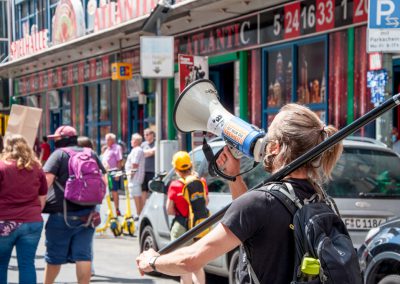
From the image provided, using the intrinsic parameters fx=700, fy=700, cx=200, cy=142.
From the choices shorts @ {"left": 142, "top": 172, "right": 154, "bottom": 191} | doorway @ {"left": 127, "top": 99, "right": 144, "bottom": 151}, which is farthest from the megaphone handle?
doorway @ {"left": 127, "top": 99, "right": 144, "bottom": 151}

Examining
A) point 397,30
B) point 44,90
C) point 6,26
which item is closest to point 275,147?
point 397,30

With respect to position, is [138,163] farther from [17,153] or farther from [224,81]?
[17,153]

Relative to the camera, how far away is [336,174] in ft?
21.3

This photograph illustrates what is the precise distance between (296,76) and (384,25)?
6.39 m

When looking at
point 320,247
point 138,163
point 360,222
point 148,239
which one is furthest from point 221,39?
point 320,247

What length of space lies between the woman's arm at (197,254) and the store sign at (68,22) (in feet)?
57.1

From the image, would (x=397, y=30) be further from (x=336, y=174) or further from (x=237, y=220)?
(x=237, y=220)

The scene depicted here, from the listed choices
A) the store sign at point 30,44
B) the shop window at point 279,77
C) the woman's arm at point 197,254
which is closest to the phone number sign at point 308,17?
the shop window at point 279,77

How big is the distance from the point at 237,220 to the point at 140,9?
1390 cm

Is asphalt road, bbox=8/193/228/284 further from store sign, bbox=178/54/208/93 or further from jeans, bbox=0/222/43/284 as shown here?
store sign, bbox=178/54/208/93

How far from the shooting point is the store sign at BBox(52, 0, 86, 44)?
19844 mm

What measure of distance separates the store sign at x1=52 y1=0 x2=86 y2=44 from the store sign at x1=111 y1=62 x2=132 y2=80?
213 cm

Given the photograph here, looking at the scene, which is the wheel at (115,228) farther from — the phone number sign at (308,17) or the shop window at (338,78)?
the phone number sign at (308,17)

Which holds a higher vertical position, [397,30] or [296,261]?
[397,30]
